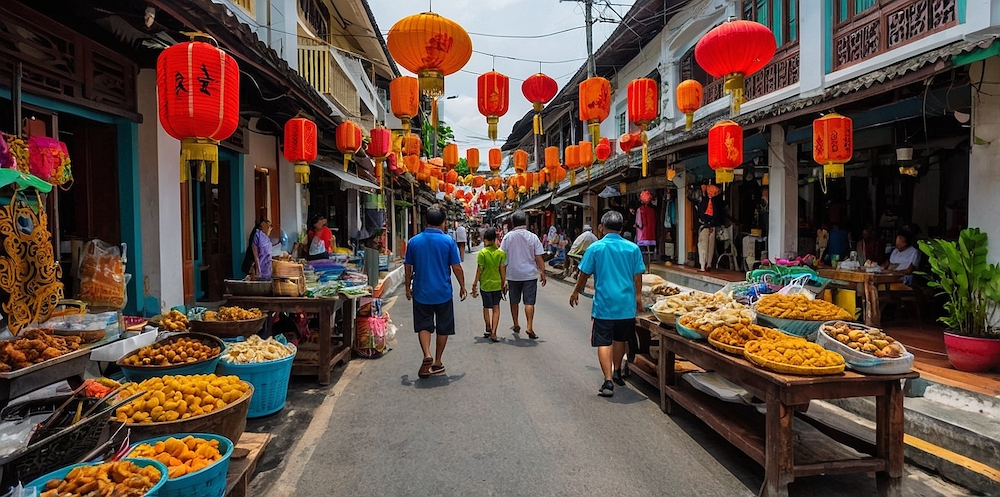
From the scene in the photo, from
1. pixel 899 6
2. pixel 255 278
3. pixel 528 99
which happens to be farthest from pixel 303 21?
pixel 899 6

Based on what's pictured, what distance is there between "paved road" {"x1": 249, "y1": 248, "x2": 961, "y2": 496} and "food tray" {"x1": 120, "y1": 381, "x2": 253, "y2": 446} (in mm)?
566

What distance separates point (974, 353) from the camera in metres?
6.25

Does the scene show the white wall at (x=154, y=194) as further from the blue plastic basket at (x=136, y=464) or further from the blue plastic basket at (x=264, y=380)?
the blue plastic basket at (x=136, y=464)

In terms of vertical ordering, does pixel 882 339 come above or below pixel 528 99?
below

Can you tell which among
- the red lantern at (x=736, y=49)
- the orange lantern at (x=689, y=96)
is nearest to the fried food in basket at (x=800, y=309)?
the red lantern at (x=736, y=49)

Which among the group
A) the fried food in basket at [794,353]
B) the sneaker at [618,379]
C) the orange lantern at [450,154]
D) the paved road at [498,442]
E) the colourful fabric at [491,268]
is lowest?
the paved road at [498,442]

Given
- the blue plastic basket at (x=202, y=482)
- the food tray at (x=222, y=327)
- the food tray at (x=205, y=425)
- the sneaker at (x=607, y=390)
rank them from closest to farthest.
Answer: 1. the blue plastic basket at (x=202, y=482)
2. the food tray at (x=205, y=425)
3. the food tray at (x=222, y=327)
4. the sneaker at (x=607, y=390)

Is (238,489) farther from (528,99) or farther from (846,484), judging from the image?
(528,99)

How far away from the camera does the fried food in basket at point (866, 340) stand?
404 cm

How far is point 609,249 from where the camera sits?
645 centimetres

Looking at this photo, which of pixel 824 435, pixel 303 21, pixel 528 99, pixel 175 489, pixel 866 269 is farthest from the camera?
pixel 303 21

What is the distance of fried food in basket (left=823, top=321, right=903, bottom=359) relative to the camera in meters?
4.04

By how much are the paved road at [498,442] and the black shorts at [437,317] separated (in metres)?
0.60

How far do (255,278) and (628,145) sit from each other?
10.9 meters
